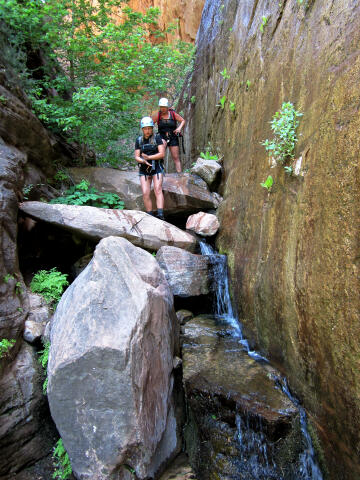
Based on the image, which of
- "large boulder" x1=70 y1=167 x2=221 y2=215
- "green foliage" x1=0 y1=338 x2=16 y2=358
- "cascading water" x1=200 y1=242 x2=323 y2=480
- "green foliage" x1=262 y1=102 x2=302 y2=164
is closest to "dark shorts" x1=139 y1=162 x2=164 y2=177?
"large boulder" x1=70 y1=167 x2=221 y2=215

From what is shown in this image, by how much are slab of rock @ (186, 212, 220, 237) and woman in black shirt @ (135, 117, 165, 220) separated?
0.75 metres

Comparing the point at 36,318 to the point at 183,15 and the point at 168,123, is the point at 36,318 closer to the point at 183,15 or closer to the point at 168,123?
the point at 168,123

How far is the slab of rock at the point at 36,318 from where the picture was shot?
4.13m

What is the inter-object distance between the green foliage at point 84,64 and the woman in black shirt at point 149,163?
132cm

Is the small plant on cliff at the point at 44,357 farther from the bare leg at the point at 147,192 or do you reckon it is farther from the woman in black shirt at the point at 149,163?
the bare leg at the point at 147,192

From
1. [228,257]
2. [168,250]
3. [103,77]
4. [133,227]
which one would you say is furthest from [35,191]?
[228,257]

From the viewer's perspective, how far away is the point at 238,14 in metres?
7.35

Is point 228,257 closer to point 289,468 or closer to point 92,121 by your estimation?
point 289,468

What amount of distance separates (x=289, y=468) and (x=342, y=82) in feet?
12.4

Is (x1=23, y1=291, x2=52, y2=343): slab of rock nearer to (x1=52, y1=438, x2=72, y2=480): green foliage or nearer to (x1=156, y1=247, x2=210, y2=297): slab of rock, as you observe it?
(x1=52, y1=438, x2=72, y2=480): green foliage

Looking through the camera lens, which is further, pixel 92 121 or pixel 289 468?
pixel 92 121

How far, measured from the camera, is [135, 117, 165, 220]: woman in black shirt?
693 centimetres

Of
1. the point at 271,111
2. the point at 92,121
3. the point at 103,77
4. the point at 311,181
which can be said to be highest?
the point at 103,77

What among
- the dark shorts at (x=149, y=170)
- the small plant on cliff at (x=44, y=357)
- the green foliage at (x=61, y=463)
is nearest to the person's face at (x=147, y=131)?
the dark shorts at (x=149, y=170)
